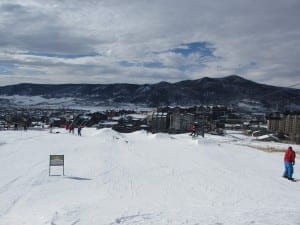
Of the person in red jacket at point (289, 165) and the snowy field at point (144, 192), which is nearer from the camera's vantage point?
the snowy field at point (144, 192)

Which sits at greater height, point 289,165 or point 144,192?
point 289,165

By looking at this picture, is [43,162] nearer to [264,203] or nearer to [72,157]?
[72,157]

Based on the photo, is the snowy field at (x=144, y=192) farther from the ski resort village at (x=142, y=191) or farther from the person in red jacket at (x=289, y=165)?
the person in red jacket at (x=289, y=165)

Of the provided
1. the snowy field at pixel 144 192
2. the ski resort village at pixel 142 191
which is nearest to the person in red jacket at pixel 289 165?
the ski resort village at pixel 142 191

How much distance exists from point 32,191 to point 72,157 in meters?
10.7

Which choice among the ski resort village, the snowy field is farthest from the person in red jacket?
the snowy field

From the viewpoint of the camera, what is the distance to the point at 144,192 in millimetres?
13969

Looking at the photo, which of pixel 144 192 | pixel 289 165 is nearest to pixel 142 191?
pixel 144 192

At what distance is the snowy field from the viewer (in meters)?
9.91

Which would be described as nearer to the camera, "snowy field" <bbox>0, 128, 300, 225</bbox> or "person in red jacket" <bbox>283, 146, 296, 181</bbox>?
"snowy field" <bbox>0, 128, 300, 225</bbox>

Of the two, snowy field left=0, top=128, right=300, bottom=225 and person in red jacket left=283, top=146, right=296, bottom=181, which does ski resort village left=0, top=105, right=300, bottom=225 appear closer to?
snowy field left=0, top=128, right=300, bottom=225

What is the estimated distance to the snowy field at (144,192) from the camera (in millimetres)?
9906

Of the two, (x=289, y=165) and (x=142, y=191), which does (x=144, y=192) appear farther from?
(x=289, y=165)

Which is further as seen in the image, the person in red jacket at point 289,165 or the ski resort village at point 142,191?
the person in red jacket at point 289,165
